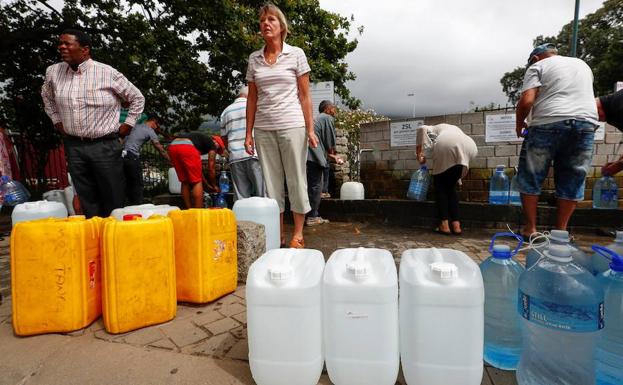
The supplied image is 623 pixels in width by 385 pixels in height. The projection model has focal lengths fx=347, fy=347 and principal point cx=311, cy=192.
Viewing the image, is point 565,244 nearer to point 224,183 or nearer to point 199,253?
point 199,253

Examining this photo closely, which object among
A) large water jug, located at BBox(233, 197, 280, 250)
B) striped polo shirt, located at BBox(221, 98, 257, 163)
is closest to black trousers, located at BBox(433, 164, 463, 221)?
large water jug, located at BBox(233, 197, 280, 250)

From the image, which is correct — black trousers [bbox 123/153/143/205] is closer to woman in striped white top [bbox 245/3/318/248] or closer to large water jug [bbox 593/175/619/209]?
woman in striped white top [bbox 245/3/318/248]

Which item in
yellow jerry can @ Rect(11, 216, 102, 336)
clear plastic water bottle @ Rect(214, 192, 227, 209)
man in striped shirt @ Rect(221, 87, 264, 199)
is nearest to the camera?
yellow jerry can @ Rect(11, 216, 102, 336)

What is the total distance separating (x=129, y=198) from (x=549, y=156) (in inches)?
215

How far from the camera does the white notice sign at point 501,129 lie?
17.4ft

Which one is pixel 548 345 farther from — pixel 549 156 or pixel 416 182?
pixel 416 182

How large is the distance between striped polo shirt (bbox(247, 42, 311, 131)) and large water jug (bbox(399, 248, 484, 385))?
6.81 ft

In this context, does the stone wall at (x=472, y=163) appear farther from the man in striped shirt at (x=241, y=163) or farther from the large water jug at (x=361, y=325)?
the large water jug at (x=361, y=325)

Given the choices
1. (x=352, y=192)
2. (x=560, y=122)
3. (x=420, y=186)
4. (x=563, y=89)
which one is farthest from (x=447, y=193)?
(x=352, y=192)

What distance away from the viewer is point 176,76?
9.70 metres

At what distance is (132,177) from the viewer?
203 inches

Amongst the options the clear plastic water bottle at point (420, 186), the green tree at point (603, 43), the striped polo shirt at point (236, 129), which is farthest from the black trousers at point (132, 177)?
the green tree at point (603, 43)

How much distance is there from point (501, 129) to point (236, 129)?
403 centimetres

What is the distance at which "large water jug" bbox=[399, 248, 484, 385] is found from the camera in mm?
1253
